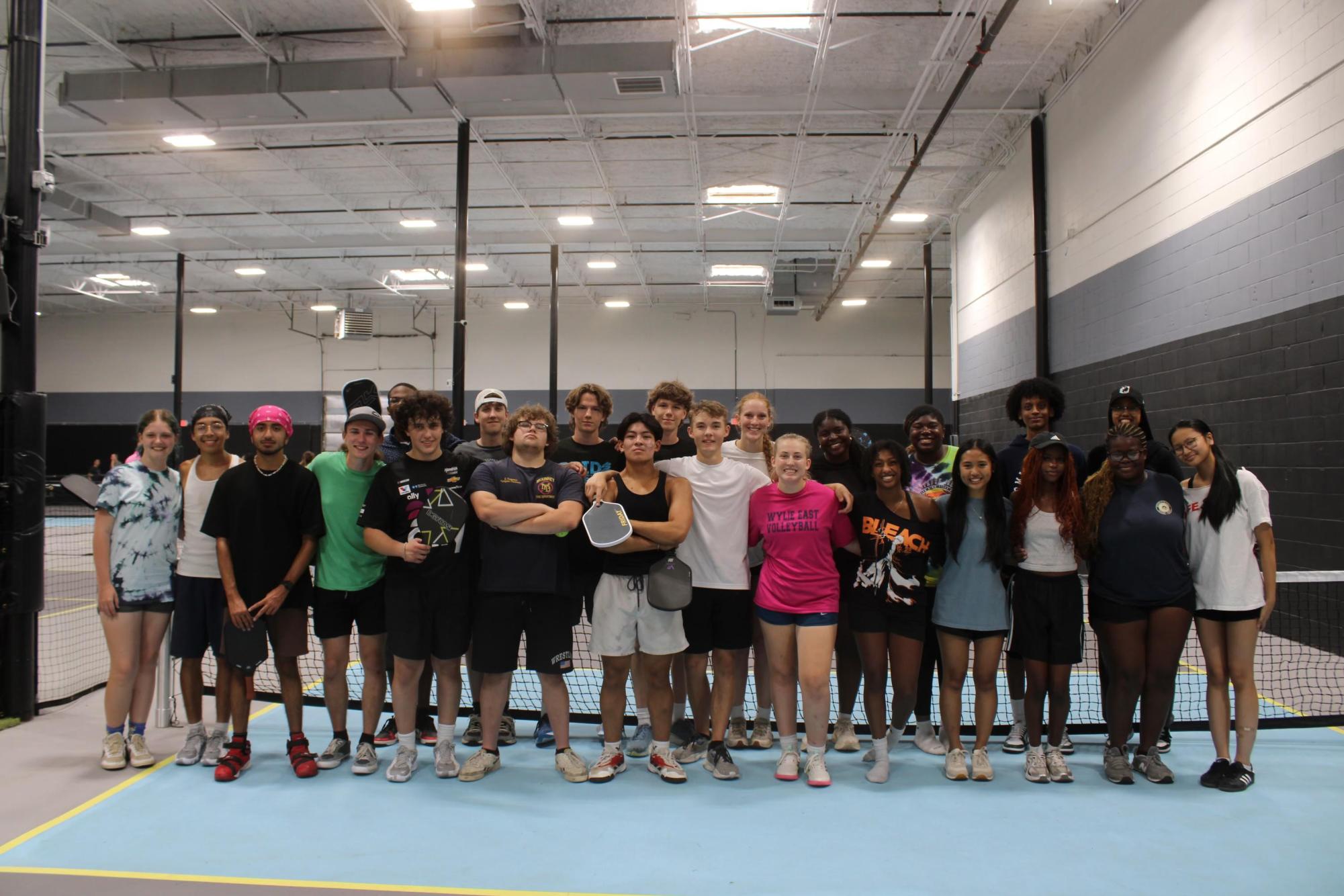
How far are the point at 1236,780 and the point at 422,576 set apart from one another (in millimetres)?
3962

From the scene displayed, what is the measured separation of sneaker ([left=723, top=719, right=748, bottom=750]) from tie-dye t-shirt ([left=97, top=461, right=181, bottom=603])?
3.01m

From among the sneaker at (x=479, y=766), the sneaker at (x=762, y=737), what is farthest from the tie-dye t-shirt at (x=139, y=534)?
the sneaker at (x=762, y=737)

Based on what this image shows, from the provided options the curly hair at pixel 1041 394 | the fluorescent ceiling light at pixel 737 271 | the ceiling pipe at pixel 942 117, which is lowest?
the curly hair at pixel 1041 394

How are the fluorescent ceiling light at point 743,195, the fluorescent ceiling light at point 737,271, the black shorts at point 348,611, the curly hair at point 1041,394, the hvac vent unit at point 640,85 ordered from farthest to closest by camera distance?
the fluorescent ceiling light at point 737,271
the fluorescent ceiling light at point 743,195
the hvac vent unit at point 640,85
the curly hair at point 1041,394
the black shorts at point 348,611

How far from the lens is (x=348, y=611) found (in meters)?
3.87

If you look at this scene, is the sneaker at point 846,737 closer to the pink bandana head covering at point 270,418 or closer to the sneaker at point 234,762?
the sneaker at point 234,762

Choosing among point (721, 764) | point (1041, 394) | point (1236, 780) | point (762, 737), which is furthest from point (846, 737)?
point (1041, 394)

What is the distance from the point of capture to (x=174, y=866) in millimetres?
2961

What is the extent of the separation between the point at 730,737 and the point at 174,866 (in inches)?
101

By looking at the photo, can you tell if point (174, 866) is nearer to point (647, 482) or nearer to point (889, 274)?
point (647, 482)

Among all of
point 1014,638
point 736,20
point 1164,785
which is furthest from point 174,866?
point 736,20

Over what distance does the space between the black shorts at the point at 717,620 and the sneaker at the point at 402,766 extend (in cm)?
144

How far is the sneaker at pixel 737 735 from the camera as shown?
13.8ft

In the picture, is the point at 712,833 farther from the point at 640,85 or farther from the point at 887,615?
the point at 640,85
